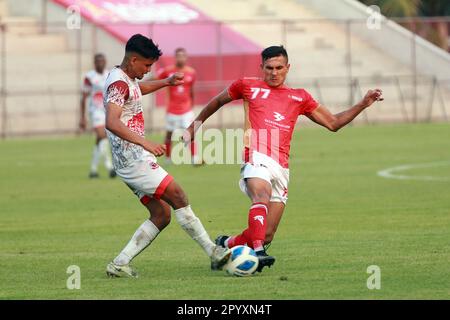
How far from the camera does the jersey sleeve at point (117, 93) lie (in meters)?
11.9

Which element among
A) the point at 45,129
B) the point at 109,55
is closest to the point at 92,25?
the point at 109,55

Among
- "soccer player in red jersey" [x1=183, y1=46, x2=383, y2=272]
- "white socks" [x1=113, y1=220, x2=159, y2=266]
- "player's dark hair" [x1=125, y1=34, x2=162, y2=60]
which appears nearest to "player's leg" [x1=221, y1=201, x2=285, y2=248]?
"soccer player in red jersey" [x1=183, y1=46, x2=383, y2=272]

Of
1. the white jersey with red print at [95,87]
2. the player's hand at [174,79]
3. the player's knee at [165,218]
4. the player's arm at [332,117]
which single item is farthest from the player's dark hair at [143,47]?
the white jersey with red print at [95,87]

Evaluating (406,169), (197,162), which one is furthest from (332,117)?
(406,169)

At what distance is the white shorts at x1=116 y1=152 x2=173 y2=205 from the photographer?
12109mm

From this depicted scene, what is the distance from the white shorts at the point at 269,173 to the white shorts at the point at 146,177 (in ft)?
2.78

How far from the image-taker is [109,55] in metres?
45.0

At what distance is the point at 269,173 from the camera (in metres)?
12.5

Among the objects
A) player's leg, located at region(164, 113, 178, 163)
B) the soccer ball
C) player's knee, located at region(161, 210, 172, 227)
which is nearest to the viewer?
the soccer ball

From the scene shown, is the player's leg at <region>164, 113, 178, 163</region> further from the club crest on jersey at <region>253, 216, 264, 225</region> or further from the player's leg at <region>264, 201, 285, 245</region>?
the club crest on jersey at <region>253, 216, 264, 225</region>

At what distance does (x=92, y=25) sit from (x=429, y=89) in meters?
12.0

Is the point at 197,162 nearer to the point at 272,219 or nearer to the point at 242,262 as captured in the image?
the point at 272,219

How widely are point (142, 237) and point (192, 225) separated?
50 centimetres

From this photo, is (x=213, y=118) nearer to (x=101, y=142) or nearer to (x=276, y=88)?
(x=101, y=142)
